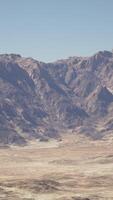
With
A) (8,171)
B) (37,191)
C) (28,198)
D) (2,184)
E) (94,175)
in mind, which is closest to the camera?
(28,198)

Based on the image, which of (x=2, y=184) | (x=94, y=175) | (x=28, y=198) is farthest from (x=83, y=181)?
(x=28, y=198)

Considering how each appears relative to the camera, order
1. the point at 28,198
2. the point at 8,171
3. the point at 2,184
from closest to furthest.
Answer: the point at 28,198 → the point at 2,184 → the point at 8,171

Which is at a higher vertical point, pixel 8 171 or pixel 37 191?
pixel 8 171

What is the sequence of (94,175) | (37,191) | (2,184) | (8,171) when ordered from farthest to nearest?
1. (8,171)
2. (94,175)
3. (2,184)
4. (37,191)

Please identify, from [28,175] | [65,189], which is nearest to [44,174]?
[28,175]

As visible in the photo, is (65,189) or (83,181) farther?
(83,181)

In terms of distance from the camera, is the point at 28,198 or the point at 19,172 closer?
the point at 28,198

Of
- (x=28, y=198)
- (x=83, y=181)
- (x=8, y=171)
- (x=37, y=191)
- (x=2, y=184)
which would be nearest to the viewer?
(x=28, y=198)

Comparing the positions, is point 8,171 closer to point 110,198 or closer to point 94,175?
point 94,175

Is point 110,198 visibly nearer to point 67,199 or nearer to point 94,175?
point 67,199
